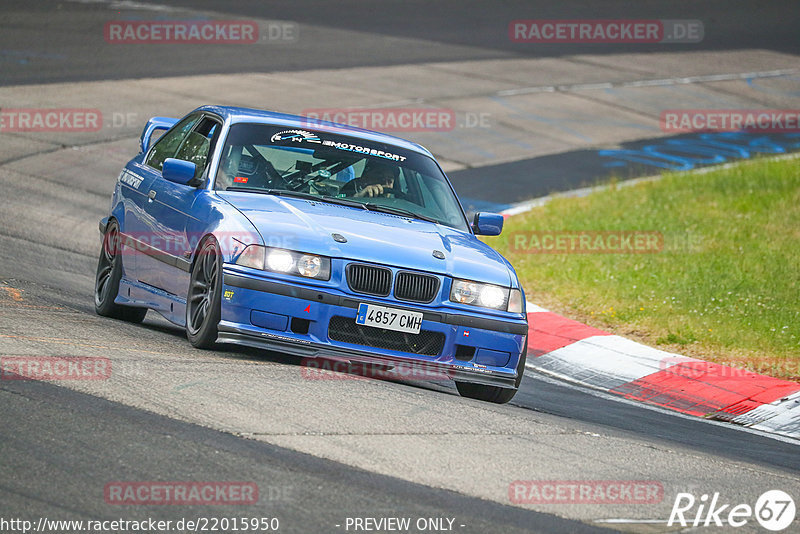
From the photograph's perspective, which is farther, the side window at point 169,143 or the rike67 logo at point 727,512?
the side window at point 169,143

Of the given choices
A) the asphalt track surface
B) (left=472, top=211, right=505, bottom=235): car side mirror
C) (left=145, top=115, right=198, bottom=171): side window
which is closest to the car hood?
(left=472, top=211, right=505, bottom=235): car side mirror

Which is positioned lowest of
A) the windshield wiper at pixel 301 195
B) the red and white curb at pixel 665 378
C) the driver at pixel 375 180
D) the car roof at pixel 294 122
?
the red and white curb at pixel 665 378

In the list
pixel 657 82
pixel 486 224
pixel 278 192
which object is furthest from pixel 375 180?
pixel 657 82

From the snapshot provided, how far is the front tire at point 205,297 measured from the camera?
23.3 ft

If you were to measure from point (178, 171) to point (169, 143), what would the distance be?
1.34 metres

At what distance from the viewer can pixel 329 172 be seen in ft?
27.2

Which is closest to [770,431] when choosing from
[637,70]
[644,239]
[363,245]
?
[363,245]

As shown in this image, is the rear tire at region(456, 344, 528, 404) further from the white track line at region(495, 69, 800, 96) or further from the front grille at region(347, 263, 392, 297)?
the white track line at region(495, 69, 800, 96)

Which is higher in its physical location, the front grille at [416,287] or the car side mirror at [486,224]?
the car side mirror at [486,224]

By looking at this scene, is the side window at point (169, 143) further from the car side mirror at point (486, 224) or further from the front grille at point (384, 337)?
the front grille at point (384, 337)

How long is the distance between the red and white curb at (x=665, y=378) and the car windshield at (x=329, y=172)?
78.9 inches

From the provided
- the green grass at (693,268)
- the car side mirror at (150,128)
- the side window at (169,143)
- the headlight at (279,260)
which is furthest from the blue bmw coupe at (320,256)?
the green grass at (693,268)

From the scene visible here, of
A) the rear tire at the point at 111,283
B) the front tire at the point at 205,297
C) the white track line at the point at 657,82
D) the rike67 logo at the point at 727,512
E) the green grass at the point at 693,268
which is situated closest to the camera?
the rike67 logo at the point at 727,512

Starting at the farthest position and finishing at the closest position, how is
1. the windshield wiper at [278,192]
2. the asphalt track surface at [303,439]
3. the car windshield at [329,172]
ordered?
the car windshield at [329,172], the windshield wiper at [278,192], the asphalt track surface at [303,439]
